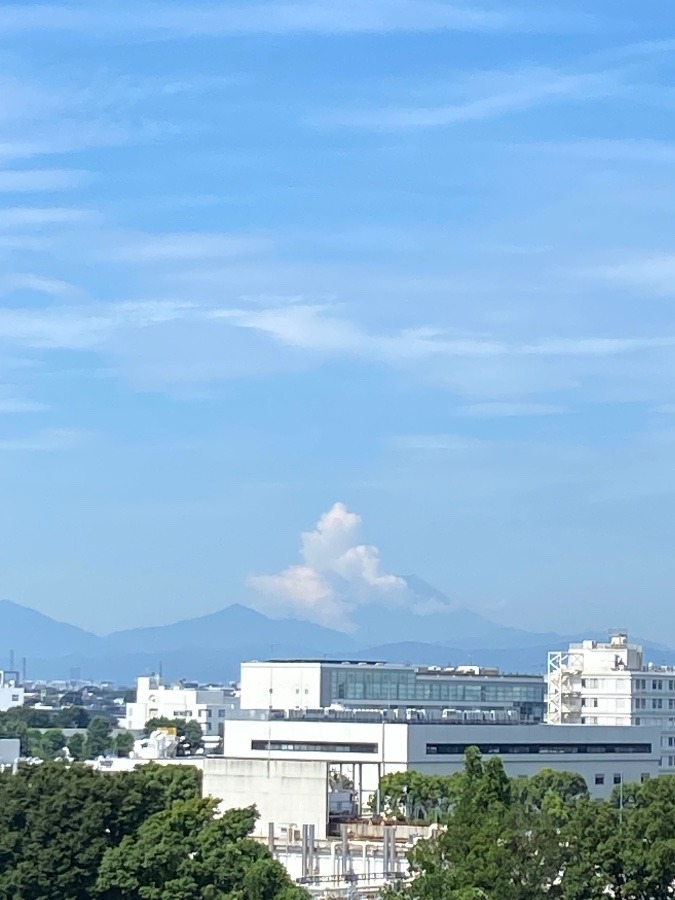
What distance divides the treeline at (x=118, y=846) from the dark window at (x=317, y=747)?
120 feet

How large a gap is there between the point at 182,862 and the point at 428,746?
40.8 m

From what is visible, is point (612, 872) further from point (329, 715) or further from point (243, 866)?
point (329, 715)

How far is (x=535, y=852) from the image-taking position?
35.8 m

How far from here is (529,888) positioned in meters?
35.4

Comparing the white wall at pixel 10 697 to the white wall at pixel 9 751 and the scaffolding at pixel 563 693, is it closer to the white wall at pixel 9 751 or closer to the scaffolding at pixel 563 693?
the scaffolding at pixel 563 693

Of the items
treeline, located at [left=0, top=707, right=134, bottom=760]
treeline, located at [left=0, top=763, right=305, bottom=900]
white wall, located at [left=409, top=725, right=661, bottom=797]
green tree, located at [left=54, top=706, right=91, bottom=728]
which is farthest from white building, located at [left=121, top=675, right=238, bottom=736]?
treeline, located at [left=0, top=763, right=305, bottom=900]

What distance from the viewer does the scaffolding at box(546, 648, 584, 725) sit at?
4129 inches

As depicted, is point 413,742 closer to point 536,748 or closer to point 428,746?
point 428,746

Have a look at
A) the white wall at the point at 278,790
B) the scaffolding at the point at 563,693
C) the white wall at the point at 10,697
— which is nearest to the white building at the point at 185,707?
the white wall at the point at 10,697

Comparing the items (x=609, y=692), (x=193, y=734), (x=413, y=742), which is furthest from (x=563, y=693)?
(x=193, y=734)

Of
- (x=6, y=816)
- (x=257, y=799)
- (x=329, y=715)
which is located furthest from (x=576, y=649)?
(x=6, y=816)

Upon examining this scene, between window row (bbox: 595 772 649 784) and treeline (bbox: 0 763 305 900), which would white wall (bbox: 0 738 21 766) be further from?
treeline (bbox: 0 763 305 900)

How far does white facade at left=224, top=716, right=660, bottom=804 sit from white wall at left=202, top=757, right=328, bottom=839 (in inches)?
581

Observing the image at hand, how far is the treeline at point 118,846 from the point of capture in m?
40.1
